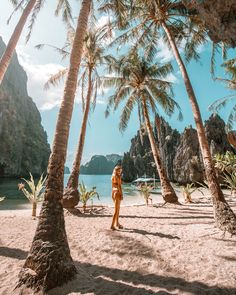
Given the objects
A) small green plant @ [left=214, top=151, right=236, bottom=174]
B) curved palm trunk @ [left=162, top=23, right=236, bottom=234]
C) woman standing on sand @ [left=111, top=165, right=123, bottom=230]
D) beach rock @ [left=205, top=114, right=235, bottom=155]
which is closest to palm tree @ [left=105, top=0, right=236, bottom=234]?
curved palm trunk @ [left=162, top=23, right=236, bottom=234]

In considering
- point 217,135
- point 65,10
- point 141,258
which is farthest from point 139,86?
point 217,135

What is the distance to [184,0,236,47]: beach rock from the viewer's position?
484 cm

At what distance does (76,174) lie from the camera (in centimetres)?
1102

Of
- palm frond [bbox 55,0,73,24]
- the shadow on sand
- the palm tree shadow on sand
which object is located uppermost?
palm frond [bbox 55,0,73,24]

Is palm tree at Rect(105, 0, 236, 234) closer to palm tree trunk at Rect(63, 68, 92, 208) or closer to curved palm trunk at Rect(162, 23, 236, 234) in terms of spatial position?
curved palm trunk at Rect(162, 23, 236, 234)

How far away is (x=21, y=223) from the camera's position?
8.52 meters

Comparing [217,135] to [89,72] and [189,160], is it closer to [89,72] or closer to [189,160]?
[189,160]

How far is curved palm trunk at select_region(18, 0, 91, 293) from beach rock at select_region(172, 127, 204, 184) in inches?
1870

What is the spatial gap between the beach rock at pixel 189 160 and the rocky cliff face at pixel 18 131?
48890 millimetres

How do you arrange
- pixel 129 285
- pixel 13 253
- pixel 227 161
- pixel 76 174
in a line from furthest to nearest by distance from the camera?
pixel 227 161, pixel 76 174, pixel 13 253, pixel 129 285

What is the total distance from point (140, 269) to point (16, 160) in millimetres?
75734

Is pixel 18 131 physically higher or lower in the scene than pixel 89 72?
higher

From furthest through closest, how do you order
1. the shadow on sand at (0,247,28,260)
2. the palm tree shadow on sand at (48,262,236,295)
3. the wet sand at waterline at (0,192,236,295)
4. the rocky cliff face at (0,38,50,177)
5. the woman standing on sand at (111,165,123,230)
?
1. the rocky cliff face at (0,38,50,177)
2. the woman standing on sand at (111,165,123,230)
3. the shadow on sand at (0,247,28,260)
4. the wet sand at waterline at (0,192,236,295)
5. the palm tree shadow on sand at (48,262,236,295)

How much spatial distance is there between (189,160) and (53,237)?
51.1 metres
